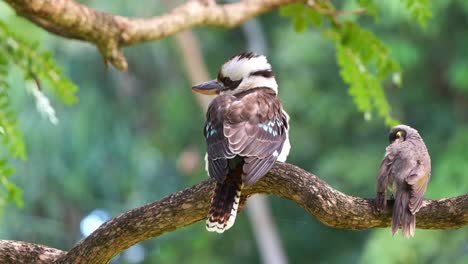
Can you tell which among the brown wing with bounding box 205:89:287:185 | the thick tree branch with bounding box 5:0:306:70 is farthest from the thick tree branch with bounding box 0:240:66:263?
the thick tree branch with bounding box 5:0:306:70

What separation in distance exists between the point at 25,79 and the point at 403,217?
2.20m

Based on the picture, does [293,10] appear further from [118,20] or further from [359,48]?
[118,20]

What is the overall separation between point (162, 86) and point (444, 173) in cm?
835

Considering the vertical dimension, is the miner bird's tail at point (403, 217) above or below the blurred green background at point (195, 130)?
below

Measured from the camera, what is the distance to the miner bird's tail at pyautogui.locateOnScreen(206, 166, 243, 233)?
4.55 meters

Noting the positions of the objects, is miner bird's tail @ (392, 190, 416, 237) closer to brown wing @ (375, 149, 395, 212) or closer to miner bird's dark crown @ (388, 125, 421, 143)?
brown wing @ (375, 149, 395, 212)

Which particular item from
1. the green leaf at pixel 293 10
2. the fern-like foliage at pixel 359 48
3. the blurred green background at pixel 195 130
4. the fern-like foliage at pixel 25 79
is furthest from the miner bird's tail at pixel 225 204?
the blurred green background at pixel 195 130

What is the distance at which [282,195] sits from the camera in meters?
4.65

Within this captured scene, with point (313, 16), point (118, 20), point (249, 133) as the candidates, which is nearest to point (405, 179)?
point (249, 133)

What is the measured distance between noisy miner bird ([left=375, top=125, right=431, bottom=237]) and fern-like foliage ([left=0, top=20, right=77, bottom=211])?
1.67 meters

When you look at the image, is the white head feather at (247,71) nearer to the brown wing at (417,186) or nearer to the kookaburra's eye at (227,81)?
the kookaburra's eye at (227,81)

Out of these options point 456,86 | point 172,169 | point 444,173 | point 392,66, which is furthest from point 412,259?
point 392,66

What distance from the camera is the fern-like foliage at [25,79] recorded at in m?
5.56

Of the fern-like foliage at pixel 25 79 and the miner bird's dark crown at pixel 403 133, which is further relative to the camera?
the fern-like foliage at pixel 25 79
